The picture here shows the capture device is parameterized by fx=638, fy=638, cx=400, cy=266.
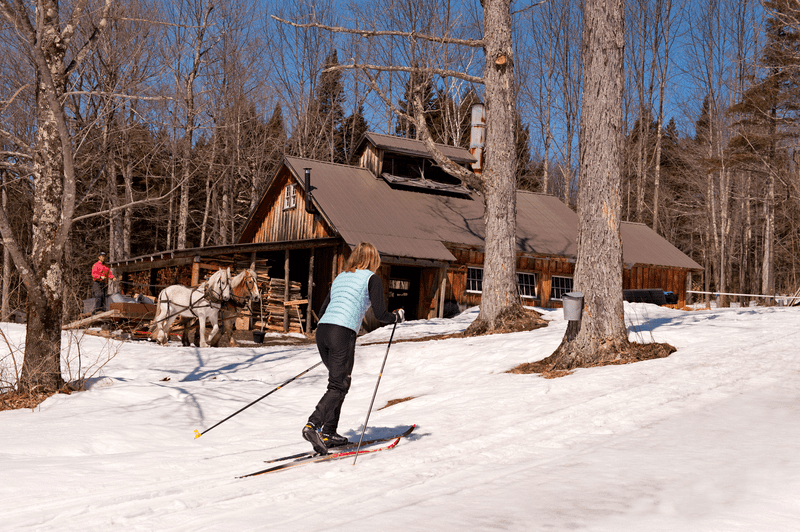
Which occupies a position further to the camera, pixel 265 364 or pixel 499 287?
pixel 499 287

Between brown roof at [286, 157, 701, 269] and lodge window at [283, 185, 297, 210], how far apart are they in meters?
1.12

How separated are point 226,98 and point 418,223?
16.3 m

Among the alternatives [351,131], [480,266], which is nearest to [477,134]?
[480,266]

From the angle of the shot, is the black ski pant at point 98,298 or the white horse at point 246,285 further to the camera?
the black ski pant at point 98,298

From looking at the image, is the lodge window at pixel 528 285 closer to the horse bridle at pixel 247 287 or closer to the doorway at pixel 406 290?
the doorway at pixel 406 290

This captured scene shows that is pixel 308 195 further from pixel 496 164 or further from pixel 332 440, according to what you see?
pixel 332 440

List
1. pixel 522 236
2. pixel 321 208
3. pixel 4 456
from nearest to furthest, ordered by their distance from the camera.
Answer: pixel 4 456
pixel 321 208
pixel 522 236

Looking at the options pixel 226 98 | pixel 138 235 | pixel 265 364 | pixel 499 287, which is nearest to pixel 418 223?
pixel 499 287

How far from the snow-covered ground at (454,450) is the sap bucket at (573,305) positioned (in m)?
0.84

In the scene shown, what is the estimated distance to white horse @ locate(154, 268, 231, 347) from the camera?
587 inches

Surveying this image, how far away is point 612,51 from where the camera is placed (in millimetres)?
9422

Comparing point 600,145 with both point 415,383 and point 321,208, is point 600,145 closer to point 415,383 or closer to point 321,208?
point 415,383

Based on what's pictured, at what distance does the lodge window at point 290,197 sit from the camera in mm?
24422

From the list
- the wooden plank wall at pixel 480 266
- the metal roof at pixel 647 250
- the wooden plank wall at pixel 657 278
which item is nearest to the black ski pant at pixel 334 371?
the wooden plank wall at pixel 480 266
